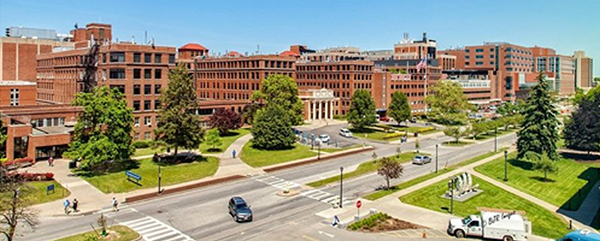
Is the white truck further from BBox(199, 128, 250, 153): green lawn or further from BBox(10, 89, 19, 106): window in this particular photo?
BBox(10, 89, 19, 106): window

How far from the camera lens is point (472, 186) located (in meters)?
52.1

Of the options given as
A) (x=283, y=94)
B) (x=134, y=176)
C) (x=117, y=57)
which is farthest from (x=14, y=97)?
(x=134, y=176)

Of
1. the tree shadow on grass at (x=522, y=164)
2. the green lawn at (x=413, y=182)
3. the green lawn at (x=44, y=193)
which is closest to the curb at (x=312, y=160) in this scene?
the green lawn at (x=413, y=182)

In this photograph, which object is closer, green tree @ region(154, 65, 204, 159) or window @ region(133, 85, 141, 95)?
green tree @ region(154, 65, 204, 159)

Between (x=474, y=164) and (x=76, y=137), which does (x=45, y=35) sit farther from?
(x=474, y=164)

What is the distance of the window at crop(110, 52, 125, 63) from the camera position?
2916 inches

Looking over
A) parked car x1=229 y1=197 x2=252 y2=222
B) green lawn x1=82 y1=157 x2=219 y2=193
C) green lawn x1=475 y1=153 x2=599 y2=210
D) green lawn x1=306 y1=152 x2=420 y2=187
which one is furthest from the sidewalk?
green lawn x1=475 y1=153 x2=599 y2=210

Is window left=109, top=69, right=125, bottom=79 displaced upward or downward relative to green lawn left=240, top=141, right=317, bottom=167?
upward

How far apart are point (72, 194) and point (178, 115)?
655 inches

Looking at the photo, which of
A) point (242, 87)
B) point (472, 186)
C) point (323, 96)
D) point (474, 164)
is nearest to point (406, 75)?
point (323, 96)

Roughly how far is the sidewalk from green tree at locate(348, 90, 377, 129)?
176 ft

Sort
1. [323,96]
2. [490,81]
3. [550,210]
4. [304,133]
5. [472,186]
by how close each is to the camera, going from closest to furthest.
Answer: [550,210] → [472,186] → [304,133] → [323,96] → [490,81]

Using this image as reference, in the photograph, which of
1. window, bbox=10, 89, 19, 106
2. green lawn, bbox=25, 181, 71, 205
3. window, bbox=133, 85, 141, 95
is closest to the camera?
green lawn, bbox=25, 181, 71, 205

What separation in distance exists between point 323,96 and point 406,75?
3178 centimetres
